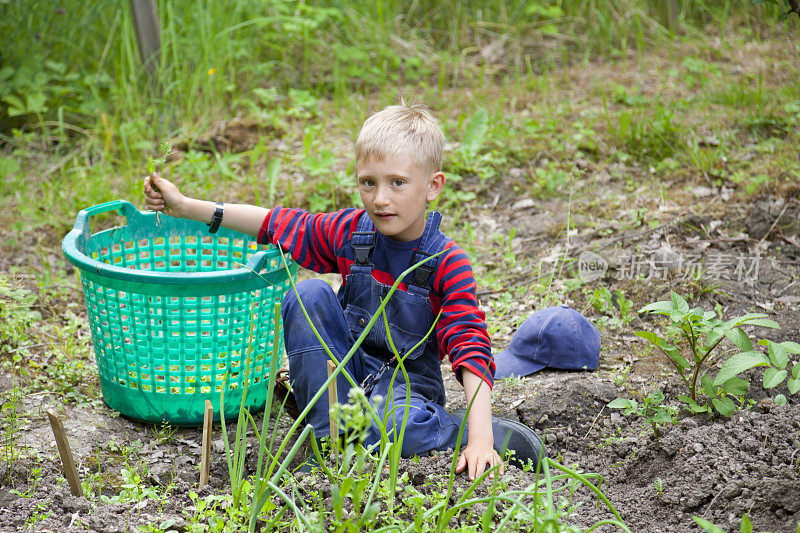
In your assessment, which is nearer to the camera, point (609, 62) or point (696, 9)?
point (609, 62)

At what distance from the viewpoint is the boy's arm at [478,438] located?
5.92 feet

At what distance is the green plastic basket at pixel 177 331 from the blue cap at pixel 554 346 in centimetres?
84

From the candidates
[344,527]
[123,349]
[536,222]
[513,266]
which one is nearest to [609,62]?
[536,222]

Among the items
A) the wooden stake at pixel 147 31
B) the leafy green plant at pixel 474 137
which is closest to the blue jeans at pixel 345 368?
the leafy green plant at pixel 474 137

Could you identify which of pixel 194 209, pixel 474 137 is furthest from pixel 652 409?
pixel 474 137

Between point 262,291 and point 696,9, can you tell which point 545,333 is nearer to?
point 262,291

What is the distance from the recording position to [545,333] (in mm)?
2445

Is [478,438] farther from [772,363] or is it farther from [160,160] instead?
[160,160]

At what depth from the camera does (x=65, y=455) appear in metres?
1.63

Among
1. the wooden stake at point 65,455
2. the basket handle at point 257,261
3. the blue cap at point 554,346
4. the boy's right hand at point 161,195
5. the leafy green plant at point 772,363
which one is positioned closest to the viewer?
the wooden stake at point 65,455

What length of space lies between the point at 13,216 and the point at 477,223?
7.62ft

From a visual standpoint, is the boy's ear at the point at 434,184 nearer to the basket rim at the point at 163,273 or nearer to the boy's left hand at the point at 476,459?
the basket rim at the point at 163,273

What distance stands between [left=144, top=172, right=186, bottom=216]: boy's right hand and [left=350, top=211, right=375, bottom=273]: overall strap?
575 millimetres

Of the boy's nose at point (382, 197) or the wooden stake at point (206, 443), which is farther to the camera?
the boy's nose at point (382, 197)
